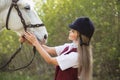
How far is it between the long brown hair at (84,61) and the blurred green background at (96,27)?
482 centimetres

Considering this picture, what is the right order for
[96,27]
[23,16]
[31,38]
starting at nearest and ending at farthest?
[31,38]
[23,16]
[96,27]

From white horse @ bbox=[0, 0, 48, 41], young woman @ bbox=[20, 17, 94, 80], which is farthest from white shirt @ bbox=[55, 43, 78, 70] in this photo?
white horse @ bbox=[0, 0, 48, 41]

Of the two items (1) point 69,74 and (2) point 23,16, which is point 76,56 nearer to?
(1) point 69,74

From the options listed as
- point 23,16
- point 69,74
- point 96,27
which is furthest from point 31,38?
point 96,27

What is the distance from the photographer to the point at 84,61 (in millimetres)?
4090

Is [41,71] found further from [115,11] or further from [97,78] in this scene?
[115,11]

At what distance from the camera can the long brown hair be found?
406 centimetres

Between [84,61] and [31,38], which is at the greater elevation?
[31,38]

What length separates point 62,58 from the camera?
408 centimetres

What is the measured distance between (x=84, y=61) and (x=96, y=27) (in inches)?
202

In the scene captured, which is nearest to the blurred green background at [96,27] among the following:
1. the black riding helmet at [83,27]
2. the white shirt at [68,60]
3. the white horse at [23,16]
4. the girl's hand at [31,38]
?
the white horse at [23,16]

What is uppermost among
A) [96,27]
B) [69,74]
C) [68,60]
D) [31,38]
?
[31,38]

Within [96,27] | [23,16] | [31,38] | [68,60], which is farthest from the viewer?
[96,27]

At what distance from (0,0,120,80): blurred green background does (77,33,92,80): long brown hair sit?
15.8 ft
